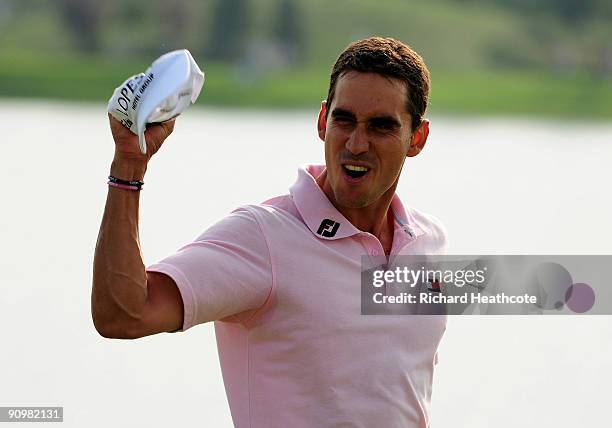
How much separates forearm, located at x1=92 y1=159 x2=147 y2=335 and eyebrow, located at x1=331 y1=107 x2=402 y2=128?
0.67 meters

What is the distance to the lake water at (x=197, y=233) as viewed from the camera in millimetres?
7617

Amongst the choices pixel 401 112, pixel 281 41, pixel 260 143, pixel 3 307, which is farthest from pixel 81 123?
pixel 281 41

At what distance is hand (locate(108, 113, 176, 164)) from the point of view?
8.35 feet

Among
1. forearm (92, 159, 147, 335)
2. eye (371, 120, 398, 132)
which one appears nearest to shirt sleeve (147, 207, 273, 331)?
forearm (92, 159, 147, 335)

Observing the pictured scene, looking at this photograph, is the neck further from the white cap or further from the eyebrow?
→ the white cap

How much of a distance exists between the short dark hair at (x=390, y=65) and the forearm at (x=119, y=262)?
745 millimetres

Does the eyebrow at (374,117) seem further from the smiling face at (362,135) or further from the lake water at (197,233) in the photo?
the lake water at (197,233)

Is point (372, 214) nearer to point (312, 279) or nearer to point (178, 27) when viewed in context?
point (312, 279)

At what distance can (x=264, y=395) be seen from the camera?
9.40 feet

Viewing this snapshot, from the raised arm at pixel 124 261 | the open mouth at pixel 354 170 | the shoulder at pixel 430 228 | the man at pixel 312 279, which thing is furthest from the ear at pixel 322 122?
the raised arm at pixel 124 261

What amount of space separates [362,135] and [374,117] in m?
0.05

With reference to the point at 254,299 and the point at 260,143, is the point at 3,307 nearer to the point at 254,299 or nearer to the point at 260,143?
the point at 254,299

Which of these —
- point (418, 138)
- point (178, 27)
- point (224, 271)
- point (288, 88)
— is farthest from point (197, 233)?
point (178, 27)

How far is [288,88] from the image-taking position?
56.4 m
